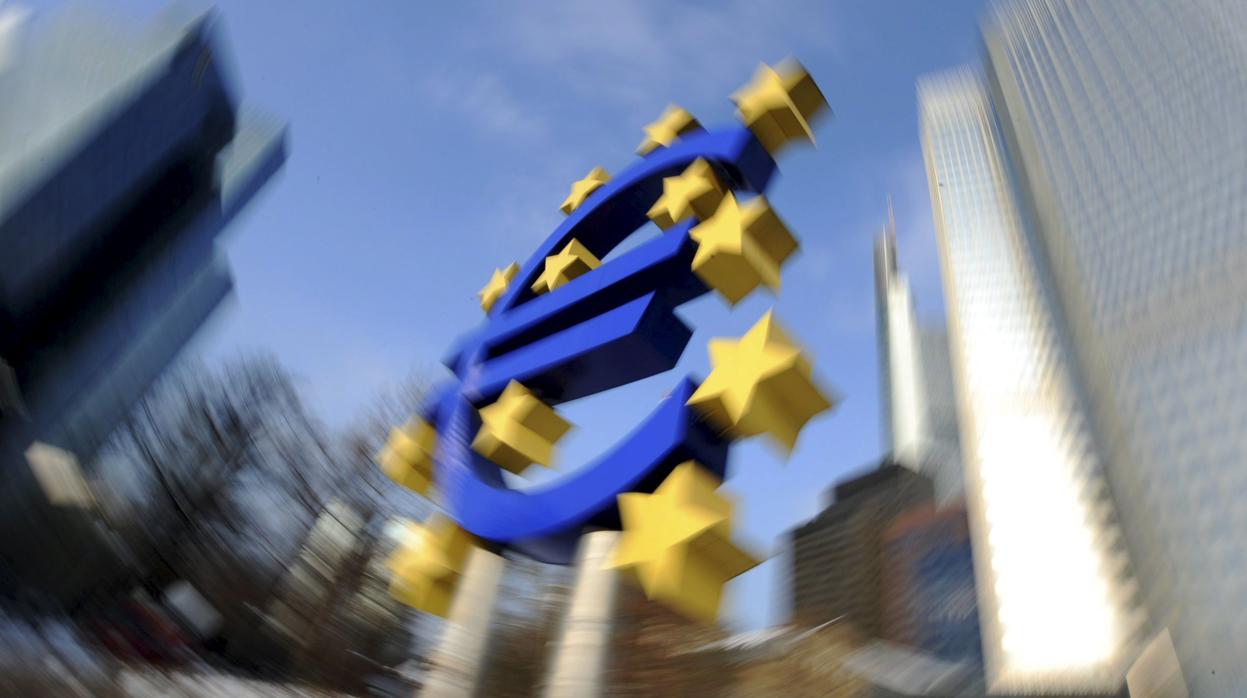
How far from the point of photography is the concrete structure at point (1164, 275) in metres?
36.2

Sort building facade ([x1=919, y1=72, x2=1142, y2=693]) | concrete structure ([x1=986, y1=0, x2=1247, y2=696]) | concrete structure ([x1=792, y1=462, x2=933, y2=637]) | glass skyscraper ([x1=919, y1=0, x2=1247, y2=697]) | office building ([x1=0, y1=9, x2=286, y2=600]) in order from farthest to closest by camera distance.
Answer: building facade ([x1=919, y1=72, x2=1142, y2=693])
concrete structure ([x1=792, y1=462, x2=933, y2=637])
glass skyscraper ([x1=919, y1=0, x2=1247, y2=697])
concrete structure ([x1=986, y1=0, x2=1247, y2=696])
office building ([x1=0, y1=9, x2=286, y2=600])

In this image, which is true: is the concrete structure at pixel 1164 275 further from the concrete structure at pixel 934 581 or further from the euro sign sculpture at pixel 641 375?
the euro sign sculpture at pixel 641 375

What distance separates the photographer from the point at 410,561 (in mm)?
4270

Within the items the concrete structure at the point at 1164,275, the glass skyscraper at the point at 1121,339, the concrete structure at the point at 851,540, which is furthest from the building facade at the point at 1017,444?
the concrete structure at the point at 851,540

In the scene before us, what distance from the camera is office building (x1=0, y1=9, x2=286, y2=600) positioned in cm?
1764

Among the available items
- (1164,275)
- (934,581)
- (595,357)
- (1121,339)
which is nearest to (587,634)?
(595,357)

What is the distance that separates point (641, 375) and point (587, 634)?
152cm

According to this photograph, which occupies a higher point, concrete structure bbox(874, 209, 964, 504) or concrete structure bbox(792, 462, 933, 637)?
concrete structure bbox(874, 209, 964, 504)

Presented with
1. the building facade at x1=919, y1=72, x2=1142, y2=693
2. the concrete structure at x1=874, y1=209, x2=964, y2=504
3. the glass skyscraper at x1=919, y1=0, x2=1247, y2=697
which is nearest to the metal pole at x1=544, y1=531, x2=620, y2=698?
the building facade at x1=919, y1=72, x2=1142, y2=693

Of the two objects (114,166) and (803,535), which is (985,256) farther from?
(114,166)

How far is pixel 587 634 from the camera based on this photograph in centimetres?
305

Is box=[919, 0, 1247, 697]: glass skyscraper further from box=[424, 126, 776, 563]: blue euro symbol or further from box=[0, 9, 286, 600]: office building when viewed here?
box=[0, 9, 286, 600]: office building

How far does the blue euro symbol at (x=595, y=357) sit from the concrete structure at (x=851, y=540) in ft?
129

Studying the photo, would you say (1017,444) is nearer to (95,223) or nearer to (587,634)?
(95,223)
